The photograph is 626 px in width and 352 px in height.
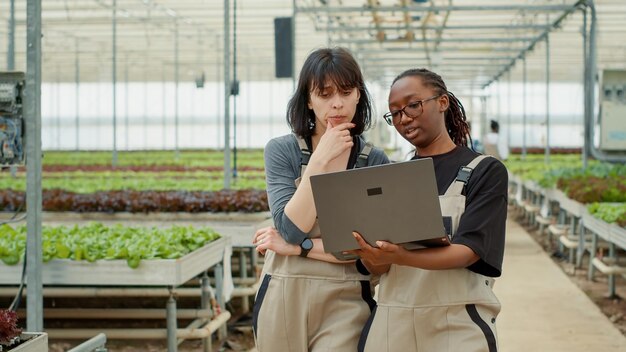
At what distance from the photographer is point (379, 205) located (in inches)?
77.8

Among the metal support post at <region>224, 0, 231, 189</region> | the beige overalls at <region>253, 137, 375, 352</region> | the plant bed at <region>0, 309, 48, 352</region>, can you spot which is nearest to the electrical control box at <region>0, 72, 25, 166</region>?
the plant bed at <region>0, 309, 48, 352</region>

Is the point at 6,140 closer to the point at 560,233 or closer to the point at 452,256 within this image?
the point at 452,256

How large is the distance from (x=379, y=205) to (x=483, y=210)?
285mm

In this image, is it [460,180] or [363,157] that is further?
[363,157]

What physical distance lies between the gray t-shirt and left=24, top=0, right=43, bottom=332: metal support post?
1.81m

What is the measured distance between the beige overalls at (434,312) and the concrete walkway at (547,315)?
3449 millimetres

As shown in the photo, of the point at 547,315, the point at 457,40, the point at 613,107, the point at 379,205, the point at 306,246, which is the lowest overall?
the point at 547,315

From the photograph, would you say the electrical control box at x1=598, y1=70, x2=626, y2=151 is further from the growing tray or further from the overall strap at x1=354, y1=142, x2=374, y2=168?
the overall strap at x1=354, y1=142, x2=374, y2=168

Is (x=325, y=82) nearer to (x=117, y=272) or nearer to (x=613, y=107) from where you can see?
(x=117, y=272)

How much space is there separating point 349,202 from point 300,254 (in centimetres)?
30

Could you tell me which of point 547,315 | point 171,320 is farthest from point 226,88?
point 171,320

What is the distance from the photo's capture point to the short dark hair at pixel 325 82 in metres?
2.24

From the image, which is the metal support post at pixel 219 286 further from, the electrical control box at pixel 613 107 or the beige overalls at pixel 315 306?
the electrical control box at pixel 613 107

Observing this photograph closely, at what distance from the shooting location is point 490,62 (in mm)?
20344
